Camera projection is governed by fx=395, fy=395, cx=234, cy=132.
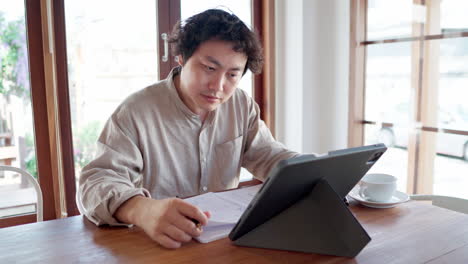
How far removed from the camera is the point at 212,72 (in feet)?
4.09

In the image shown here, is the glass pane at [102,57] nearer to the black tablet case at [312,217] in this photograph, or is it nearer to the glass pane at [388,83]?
the glass pane at [388,83]

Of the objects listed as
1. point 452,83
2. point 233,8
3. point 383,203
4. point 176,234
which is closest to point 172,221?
point 176,234

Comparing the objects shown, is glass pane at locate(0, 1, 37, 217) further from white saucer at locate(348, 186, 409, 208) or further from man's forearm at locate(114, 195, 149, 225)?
white saucer at locate(348, 186, 409, 208)

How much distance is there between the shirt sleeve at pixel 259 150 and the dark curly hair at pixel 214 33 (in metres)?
0.27

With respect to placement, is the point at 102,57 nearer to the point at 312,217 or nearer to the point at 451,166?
the point at 312,217

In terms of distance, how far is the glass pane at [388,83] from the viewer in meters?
2.52

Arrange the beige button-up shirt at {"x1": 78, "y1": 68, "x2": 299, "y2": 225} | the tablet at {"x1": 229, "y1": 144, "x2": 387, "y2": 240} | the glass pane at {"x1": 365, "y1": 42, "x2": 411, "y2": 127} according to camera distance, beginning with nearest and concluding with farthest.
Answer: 1. the tablet at {"x1": 229, "y1": 144, "x2": 387, "y2": 240}
2. the beige button-up shirt at {"x1": 78, "y1": 68, "x2": 299, "y2": 225}
3. the glass pane at {"x1": 365, "y1": 42, "x2": 411, "y2": 127}

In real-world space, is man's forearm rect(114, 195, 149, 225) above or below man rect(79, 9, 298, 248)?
below

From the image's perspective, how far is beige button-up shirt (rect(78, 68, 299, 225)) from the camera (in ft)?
3.77

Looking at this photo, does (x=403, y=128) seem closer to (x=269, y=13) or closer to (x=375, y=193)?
(x=269, y=13)

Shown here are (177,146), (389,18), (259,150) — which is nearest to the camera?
(177,146)

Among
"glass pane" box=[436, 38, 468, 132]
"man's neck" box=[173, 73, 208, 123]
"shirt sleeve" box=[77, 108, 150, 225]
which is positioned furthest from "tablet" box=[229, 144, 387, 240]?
"glass pane" box=[436, 38, 468, 132]

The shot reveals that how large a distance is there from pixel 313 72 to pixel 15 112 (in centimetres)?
197

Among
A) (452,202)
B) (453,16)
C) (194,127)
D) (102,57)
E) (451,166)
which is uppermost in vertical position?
(453,16)
